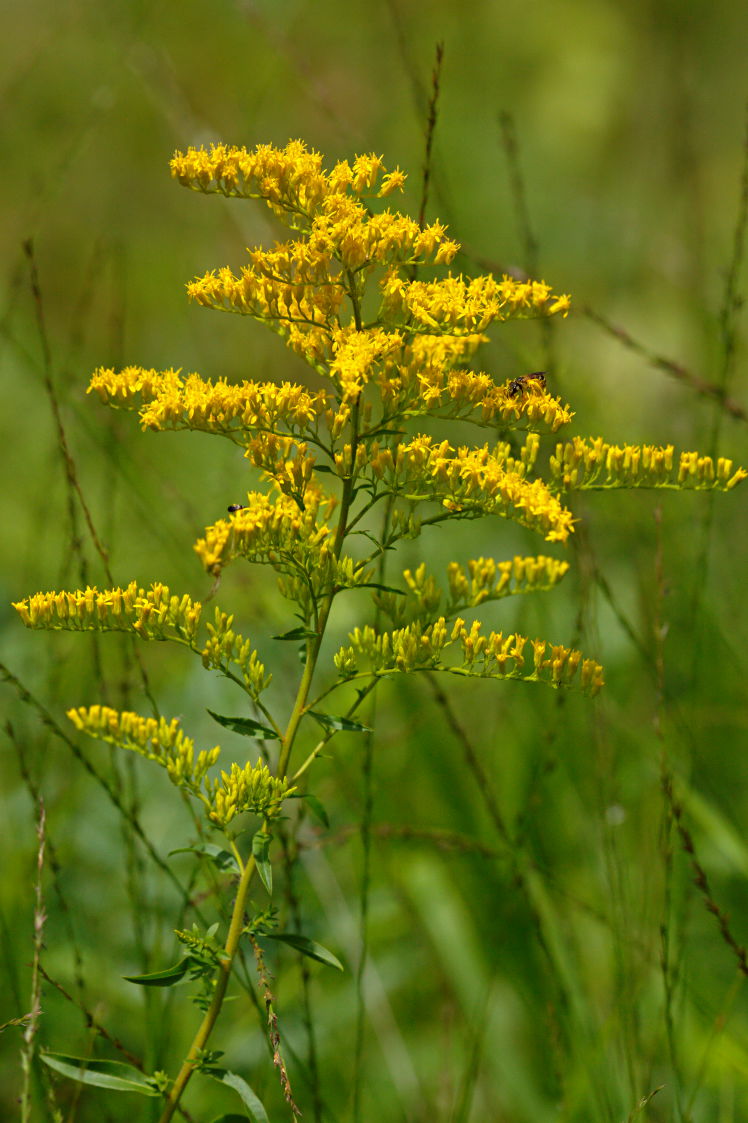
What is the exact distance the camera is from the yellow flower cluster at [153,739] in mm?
1582

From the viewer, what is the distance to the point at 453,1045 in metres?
2.69

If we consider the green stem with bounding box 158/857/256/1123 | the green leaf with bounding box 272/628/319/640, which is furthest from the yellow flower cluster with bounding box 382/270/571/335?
the green stem with bounding box 158/857/256/1123

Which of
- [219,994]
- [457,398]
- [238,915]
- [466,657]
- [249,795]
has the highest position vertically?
[457,398]

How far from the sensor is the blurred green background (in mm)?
2486

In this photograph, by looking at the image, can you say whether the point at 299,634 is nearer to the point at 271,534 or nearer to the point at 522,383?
the point at 271,534

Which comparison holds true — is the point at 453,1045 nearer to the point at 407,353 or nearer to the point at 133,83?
the point at 407,353

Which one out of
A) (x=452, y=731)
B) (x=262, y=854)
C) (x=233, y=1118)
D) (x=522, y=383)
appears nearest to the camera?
(x=262, y=854)

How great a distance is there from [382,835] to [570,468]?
1167 mm

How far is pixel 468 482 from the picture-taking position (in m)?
1.68

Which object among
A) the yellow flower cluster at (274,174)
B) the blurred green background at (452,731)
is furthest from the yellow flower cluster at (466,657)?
the yellow flower cluster at (274,174)

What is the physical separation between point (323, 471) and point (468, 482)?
21cm

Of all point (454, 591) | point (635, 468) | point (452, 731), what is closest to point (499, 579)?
point (454, 591)

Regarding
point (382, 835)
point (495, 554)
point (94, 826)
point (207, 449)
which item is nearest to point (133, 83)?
point (207, 449)

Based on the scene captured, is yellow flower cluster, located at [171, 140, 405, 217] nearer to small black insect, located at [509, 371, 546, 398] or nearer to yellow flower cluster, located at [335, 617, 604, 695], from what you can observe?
small black insect, located at [509, 371, 546, 398]
